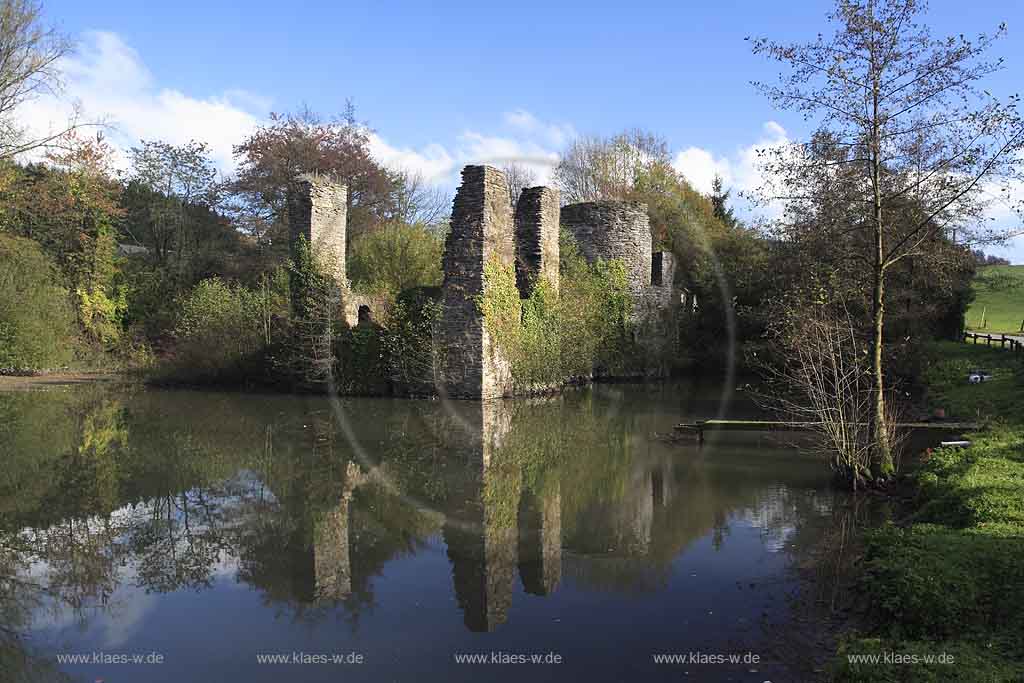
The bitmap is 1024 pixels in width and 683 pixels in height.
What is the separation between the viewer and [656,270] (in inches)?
1099

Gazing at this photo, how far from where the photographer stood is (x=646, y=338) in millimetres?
26328

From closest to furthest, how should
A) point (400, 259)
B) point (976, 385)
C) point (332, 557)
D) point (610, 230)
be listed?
point (332, 557) < point (976, 385) < point (610, 230) < point (400, 259)

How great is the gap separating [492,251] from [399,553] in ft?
38.9

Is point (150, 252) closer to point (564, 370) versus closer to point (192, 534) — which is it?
point (564, 370)

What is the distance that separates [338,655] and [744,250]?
89.6 ft

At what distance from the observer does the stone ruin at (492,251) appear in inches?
739

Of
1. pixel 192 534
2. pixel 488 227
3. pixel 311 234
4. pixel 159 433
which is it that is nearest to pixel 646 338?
pixel 488 227

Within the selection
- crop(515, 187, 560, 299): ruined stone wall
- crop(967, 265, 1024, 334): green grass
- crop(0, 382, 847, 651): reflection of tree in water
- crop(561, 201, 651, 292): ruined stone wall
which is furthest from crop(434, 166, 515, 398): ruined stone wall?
crop(967, 265, 1024, 334): green grass

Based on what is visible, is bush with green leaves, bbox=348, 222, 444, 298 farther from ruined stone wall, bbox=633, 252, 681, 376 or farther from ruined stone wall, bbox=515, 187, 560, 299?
ruined stone wall, bbox=633, 252, 681, 376

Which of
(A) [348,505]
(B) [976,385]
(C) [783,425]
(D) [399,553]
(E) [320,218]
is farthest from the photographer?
(E) [320,218]

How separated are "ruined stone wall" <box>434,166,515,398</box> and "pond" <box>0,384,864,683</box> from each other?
449 centimetres

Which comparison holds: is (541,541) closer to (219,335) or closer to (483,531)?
(483,531)

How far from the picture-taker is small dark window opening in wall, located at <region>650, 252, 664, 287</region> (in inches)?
1090

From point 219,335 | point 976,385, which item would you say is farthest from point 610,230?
point 219,335
